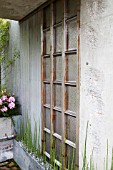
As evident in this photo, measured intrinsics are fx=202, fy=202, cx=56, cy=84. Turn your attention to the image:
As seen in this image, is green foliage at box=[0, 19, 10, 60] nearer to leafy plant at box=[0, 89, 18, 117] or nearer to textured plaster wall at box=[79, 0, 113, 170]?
leafy plant at box=[0, 89, 18, 117]

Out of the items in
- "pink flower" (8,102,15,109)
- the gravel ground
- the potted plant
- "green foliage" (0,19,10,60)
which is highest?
"green foliage" (0,19,10,60)

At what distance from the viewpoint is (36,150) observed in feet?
12.0

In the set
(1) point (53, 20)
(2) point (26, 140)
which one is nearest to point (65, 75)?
(1) point (53, 20)

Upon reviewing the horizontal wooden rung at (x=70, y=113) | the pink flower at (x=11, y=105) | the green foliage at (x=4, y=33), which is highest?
the green foliage at (x=4, y=33)

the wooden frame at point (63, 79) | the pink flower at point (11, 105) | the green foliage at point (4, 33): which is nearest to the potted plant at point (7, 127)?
the pink flower at point (11, 105)

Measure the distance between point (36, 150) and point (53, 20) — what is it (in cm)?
228

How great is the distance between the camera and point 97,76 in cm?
227

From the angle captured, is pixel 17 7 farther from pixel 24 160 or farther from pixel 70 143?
pixel 24 160

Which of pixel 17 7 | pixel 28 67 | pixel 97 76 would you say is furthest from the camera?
pixel 28 67

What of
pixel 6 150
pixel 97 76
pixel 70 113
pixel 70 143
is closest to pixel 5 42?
pixel 6 150

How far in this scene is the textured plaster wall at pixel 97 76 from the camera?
209 centimetres

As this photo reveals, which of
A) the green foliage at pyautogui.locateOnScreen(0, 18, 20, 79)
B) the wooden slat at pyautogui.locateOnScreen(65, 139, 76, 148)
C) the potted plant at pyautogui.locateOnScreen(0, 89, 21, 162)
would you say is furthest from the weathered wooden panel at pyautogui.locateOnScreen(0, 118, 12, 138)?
the wooden slat at pyautogui.locateOnScreen(65, 139, 76, 148)

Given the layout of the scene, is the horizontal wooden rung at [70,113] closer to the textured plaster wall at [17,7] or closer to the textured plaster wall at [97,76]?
the textured plaster wall at [97,76]

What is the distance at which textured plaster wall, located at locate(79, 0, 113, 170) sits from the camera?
2.09m
